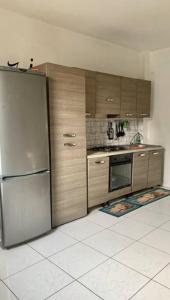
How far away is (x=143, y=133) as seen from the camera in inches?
173

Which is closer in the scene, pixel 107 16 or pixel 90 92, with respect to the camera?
pixel 107 16

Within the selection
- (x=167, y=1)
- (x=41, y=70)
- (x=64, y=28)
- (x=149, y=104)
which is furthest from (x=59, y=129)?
(x=149, y=104)

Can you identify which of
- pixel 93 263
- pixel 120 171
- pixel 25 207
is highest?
pixel 120 171

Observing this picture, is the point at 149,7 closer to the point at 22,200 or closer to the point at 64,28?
the point at 64,28

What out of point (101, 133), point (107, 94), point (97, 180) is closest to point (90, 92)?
point (107, 94)

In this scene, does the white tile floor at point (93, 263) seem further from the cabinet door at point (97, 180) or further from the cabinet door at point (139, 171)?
the cabinet door at point (139, 171)

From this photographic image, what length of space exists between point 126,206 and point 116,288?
1.62 m

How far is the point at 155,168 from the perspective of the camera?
12.9 ft

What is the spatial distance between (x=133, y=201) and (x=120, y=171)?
19.7 inches

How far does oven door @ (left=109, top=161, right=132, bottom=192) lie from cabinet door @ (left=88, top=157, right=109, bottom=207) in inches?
4.9

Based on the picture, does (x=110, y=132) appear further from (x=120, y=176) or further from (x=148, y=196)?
(x=148, y=196)

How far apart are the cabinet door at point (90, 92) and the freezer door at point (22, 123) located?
86cm

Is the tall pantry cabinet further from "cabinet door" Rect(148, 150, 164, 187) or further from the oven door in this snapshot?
"cabinet door" Rect(148, 150, 164, 187)

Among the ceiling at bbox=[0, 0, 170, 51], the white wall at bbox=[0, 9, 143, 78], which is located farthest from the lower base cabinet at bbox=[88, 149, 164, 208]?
the ceiling at bbox=[0, 0, 170, 51]
